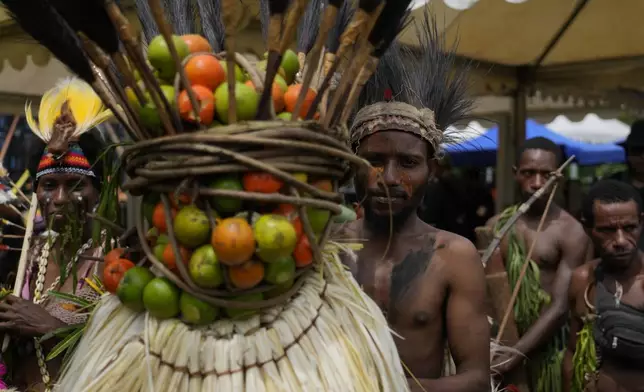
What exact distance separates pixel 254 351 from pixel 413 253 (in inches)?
38.7

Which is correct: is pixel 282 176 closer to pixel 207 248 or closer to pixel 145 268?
pixel 207 248

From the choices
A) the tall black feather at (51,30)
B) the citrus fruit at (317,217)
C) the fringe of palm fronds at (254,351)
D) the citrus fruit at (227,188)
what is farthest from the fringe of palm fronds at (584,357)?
the tall black feather at (51,30)

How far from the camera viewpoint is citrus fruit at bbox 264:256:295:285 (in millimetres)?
1656

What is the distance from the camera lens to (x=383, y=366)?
178cm

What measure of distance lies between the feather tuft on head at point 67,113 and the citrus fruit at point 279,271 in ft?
4.60

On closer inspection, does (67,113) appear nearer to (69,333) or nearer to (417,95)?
(69,333)

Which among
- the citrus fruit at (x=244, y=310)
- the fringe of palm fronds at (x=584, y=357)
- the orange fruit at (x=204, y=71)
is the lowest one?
the fringe of palm fronds at (x=584, y=357)

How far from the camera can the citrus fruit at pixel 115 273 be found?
1770 mm

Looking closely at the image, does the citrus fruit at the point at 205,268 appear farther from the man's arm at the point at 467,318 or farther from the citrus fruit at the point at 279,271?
the man's arm at the point at 467,318

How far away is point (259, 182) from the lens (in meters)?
1.60

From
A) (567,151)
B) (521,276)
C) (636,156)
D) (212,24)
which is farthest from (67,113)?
(567,151)

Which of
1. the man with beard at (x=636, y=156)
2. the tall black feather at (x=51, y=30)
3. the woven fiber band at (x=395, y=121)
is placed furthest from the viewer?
the man with beard at (x=636, y=156)

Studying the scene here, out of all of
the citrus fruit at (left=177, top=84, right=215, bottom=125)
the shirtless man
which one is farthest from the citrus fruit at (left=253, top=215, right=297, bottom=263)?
the shirtless man

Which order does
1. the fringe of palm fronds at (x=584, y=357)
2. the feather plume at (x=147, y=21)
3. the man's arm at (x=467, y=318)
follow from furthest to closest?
the fringe of palm fronds at (x=584, y=357)
the man's arm at (x=467, y=318)
the feather plume at (x=147, y=21)
